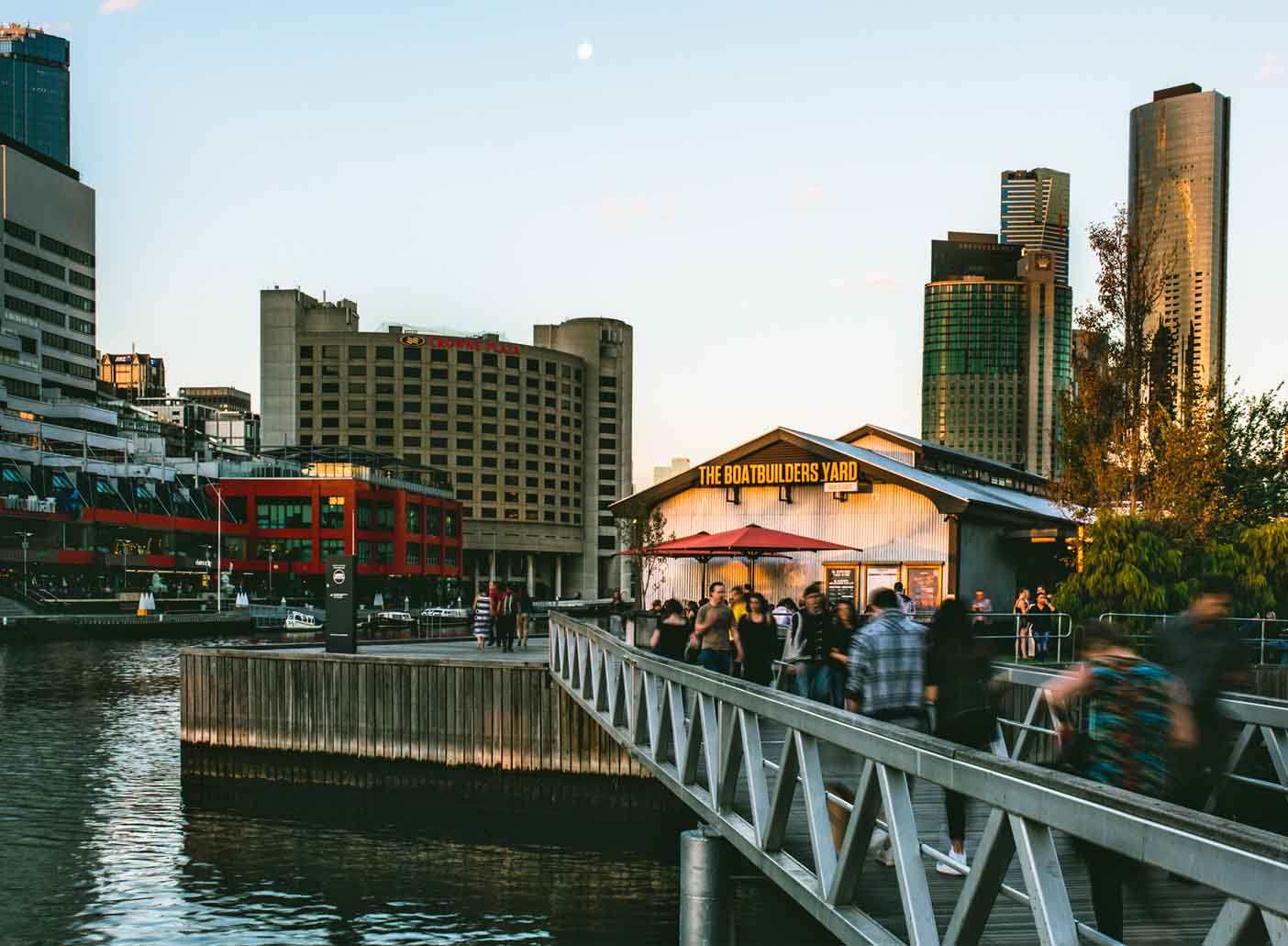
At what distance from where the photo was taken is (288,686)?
78.6 feet

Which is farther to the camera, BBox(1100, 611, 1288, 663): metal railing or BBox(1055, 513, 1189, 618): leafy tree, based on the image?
BBox(1055, 513, 1189, 618): leafy tree

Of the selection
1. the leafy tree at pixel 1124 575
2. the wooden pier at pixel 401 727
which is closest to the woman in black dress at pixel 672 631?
the wooden pier at pixel 401 727

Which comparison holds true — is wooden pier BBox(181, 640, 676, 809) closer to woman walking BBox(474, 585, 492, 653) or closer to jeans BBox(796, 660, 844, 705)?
woman walking BBox(474, 585, 492, 653)

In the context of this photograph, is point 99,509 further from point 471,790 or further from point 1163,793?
point 1163,793

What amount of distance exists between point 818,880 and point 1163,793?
1776 mm

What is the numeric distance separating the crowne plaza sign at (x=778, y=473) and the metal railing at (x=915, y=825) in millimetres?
23385

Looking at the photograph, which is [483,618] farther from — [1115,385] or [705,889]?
[705,889]

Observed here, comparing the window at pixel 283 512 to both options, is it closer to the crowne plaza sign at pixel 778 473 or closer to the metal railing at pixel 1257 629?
the crowne plaza sign at pixel 778 473

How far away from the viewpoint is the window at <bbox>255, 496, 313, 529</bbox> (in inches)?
4195

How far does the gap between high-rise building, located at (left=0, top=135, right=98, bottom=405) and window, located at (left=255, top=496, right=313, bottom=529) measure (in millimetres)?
38367

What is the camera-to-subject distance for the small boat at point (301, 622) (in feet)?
234

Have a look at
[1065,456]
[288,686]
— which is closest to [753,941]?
[288,686]

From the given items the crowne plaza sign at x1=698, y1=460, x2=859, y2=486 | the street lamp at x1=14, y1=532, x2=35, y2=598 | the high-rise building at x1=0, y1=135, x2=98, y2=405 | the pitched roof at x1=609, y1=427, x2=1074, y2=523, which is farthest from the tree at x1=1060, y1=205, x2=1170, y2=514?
the high-rise building at x1=0, y1=135, x2=98, y2=405

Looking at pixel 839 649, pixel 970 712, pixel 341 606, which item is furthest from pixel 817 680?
pixel 341 606
